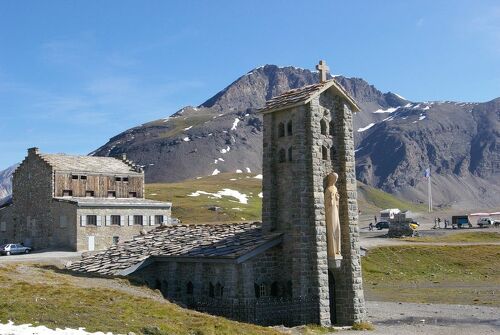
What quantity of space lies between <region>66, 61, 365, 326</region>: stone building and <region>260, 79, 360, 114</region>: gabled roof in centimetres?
7

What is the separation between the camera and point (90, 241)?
208ft

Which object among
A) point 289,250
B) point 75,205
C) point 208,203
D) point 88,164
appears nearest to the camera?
point 289,250

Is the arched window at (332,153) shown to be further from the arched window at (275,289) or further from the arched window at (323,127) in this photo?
the arched window at (275,289)

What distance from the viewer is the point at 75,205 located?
62.8m

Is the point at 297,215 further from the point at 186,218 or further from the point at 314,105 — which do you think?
the point at 186,218

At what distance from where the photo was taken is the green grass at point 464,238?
80.7 meters

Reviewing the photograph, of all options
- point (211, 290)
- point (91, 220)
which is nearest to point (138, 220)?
point (91, 220)

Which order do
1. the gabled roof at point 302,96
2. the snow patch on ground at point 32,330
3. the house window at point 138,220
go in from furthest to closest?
the house window at point 138,220 → the gabled roof at point 302,96 → the snow patch on ground at point 32,330

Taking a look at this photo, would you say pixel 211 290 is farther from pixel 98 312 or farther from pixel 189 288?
pixel 98 312

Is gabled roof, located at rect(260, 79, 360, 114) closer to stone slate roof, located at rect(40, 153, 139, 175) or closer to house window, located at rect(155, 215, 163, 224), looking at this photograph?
house window, located at rect(155, 215, 163, 224)

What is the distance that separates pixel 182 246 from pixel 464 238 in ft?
194

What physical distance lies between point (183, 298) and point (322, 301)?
27.7 feet

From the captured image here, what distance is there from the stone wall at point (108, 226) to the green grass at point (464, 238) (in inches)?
1404

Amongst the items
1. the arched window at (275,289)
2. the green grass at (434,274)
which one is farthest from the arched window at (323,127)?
the green grass at (434,274)
